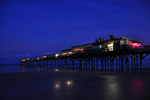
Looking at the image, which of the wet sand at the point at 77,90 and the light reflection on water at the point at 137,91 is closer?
the wet sand at the point at 77,90

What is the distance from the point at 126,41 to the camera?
2986cm

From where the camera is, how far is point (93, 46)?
3575 cm

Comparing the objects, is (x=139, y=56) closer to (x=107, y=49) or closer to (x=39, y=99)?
(x=107, y=49)

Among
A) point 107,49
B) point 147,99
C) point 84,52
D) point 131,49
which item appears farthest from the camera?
point 84,52

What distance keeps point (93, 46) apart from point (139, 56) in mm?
11821

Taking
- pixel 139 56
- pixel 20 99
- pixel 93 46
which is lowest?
pixel 20 99

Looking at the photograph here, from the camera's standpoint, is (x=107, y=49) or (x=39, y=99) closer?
(x=39, y=99)

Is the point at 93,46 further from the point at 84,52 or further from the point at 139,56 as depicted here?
the point at 139,56

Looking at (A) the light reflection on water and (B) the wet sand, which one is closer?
(B) the wet sand

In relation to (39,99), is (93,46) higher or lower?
higher

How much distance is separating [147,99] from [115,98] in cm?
172

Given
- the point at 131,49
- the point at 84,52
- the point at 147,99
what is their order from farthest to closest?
the point at 84,52, the point at 131,49, the point at 147,99

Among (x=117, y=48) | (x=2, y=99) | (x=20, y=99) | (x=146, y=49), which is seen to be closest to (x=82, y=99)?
(x=20, y=99)

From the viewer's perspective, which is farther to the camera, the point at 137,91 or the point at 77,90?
the point at 77,90
